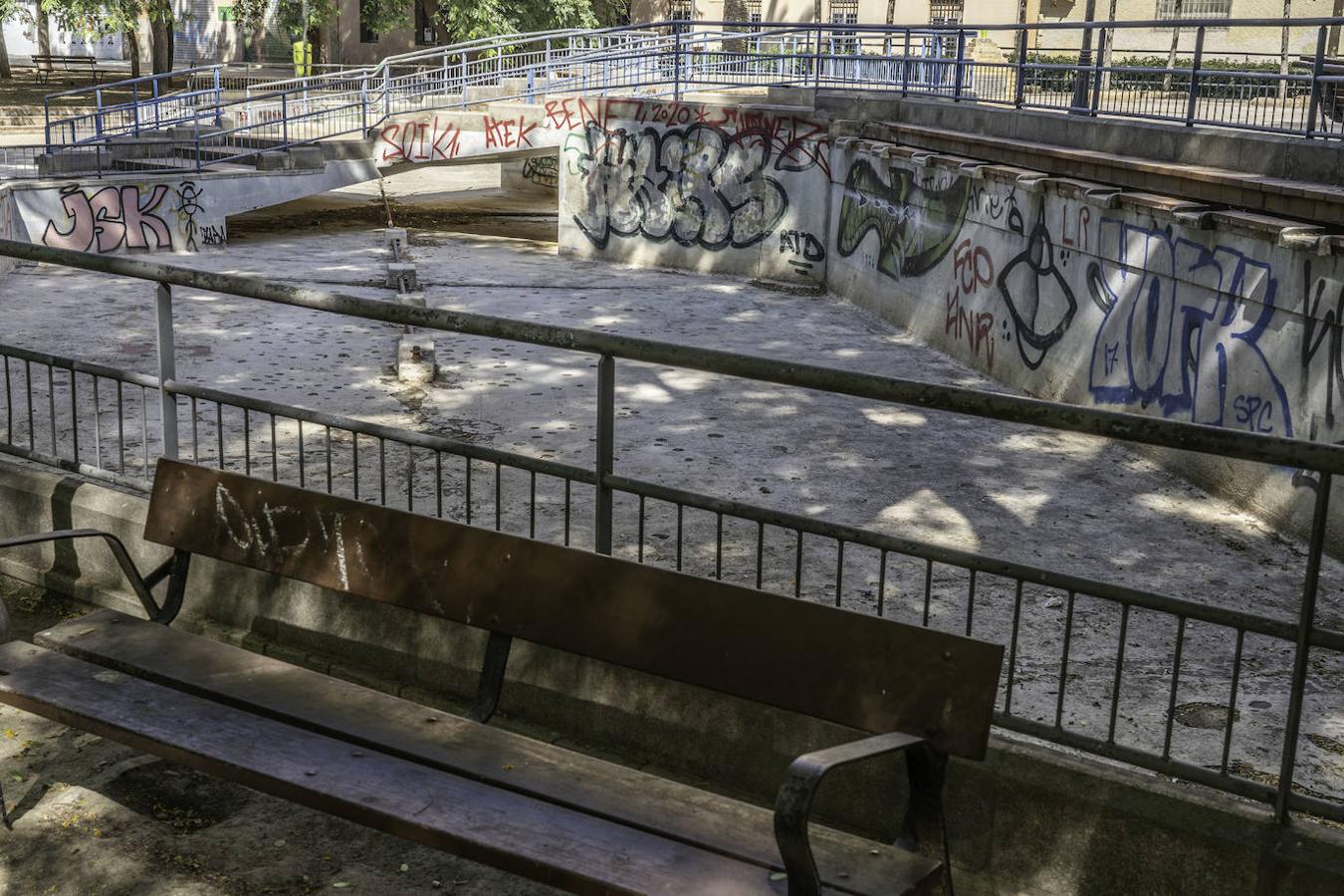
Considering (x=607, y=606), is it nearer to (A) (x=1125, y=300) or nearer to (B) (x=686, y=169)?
(A) (x=1125, y=300)

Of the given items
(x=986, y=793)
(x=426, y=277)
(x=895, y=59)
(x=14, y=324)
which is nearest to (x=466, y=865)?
(x=986, y=793)

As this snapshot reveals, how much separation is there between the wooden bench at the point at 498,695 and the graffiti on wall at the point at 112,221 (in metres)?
16.1

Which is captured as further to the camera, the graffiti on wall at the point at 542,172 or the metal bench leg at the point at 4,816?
the graffiti on wall at the point at 542,172

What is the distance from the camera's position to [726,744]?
4.27 meters

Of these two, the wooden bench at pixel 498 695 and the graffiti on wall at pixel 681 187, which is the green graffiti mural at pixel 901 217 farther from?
the wooden bench at pixel 498 695

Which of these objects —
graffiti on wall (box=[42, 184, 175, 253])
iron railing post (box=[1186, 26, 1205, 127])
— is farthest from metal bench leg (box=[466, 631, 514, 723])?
graffiti on wall (box=[42, 184, 175, 253])

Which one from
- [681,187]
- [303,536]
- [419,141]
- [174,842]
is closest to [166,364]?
[303,536]

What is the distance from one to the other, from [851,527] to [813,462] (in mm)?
5889

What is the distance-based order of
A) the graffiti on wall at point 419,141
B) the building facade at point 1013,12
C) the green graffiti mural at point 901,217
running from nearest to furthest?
the green graffiti mural at point 901,217 < the graffiti on wall at point 419,141 < the building facade at point 1013,12

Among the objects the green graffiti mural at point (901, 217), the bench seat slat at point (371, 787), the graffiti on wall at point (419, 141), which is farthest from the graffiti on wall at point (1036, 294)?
the graffiti on wall at point (419, 141)

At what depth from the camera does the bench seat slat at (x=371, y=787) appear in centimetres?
311

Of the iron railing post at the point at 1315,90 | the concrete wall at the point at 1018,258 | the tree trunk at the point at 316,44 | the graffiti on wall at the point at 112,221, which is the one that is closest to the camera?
the concrete wall at the point at 1018,258

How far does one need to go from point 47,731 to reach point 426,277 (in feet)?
43.7

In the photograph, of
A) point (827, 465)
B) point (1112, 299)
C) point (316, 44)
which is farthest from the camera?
point (316, 44)
